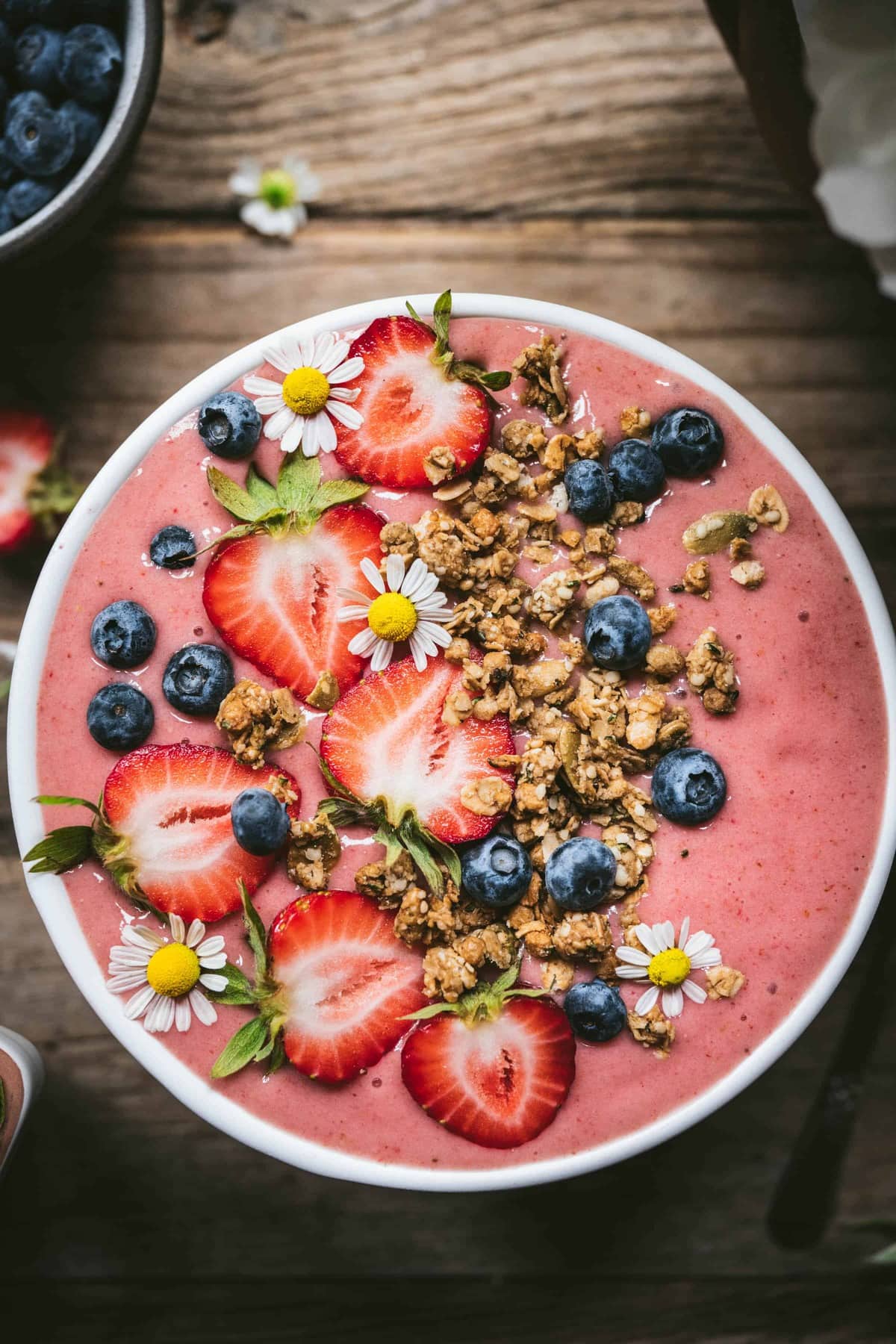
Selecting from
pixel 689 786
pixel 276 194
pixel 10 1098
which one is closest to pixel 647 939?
pixel 689 786

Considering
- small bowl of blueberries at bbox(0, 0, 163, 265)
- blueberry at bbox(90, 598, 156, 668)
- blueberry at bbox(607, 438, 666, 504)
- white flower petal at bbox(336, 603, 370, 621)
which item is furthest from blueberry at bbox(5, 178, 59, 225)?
blueberry at bbox(607, 438, 666, 504)

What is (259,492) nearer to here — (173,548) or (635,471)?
(173,548)

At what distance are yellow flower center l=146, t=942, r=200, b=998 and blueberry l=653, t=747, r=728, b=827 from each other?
0.47 m

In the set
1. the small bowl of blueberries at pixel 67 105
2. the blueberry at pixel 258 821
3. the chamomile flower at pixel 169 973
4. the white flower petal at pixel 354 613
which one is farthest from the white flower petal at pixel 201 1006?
the small bowl of blueberries at pixel 67 105

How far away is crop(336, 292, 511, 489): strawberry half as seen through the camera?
106 centimetres

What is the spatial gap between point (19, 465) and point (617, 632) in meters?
0.82

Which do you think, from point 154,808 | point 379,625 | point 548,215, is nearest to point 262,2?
point 548,215

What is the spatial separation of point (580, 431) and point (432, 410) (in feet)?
0.48

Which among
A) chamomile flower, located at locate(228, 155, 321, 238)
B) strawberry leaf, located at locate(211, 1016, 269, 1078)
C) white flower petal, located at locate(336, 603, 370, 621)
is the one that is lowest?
strawberry leaf, located at locate(211, 1016, 269, 1078)

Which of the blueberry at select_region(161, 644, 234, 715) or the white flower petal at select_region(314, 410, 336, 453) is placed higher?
the white flower petal at select_region(314, 410, 336, 453)

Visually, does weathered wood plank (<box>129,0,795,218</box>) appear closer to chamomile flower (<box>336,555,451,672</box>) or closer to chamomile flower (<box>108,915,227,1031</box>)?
chamomile flower (<box>336,555,451,672</box>)

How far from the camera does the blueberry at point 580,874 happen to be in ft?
3.27

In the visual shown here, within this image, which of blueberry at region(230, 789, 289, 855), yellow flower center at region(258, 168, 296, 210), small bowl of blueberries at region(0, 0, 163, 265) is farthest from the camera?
yellow flower center at region(258, 168, 296, 210)

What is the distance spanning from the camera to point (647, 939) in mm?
1038
